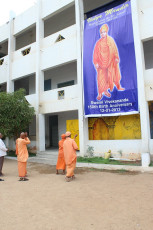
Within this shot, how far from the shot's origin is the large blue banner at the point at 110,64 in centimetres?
849

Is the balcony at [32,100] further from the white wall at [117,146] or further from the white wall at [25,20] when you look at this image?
the white wall at [25,20]

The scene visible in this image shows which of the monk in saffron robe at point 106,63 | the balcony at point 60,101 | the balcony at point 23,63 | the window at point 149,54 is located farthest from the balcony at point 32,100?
the window at point 149,54

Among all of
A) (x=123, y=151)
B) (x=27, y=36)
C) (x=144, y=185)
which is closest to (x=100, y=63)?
(x=123, y=151)

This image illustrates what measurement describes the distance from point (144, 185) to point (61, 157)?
9.61 ft

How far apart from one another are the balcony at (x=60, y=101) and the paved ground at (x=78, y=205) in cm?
555

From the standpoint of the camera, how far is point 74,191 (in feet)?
14.9

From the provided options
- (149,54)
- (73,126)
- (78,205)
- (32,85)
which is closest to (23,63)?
(32,85)

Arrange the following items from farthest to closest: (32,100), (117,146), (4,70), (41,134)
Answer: (4,70) < (32,100) < (41,134) < (117,146)

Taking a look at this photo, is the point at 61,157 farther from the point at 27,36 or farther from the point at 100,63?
the point at 27,36

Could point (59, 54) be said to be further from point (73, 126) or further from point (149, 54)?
point (149, 54)

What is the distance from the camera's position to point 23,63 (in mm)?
13344

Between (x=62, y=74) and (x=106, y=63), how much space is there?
188 inches

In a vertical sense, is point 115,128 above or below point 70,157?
above

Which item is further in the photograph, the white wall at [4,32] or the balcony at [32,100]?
the white wall at [4,32]
